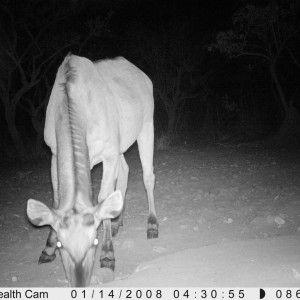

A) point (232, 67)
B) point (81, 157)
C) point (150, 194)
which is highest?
point (232, 67)

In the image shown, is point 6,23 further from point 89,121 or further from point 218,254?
point 218,254

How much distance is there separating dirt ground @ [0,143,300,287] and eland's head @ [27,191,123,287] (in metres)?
0.48

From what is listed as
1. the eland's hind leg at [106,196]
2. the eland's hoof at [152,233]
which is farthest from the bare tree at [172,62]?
the eland's hind leg at [106,196]

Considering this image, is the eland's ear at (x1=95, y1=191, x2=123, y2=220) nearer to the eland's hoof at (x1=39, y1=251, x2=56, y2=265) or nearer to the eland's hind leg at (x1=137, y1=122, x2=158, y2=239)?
the eland's hoof at (x1=39, y1=251, x2=56, y2=265)

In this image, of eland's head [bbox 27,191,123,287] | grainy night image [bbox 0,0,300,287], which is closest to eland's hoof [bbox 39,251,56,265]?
grainy night image [bbox 0,0,300,287]

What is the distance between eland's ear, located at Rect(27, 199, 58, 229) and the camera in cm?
365

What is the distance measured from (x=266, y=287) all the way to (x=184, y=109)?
68.7 ft

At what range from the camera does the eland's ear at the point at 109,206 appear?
3.77m

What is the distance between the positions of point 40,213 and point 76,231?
42 centimetres

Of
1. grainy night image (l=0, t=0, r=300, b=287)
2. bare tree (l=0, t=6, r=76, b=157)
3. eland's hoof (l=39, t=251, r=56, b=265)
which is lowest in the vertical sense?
eland's hoof (l=39, t=251, r=56, b=265)

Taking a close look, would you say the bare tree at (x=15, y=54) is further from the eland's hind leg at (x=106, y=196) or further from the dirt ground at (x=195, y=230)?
the eland's hind leg at (x=106, y=196)

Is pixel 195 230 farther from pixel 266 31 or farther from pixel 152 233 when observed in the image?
pixel 266 31

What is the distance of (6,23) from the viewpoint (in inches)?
658

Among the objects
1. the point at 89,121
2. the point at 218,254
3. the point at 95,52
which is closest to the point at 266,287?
the point at 218,254
